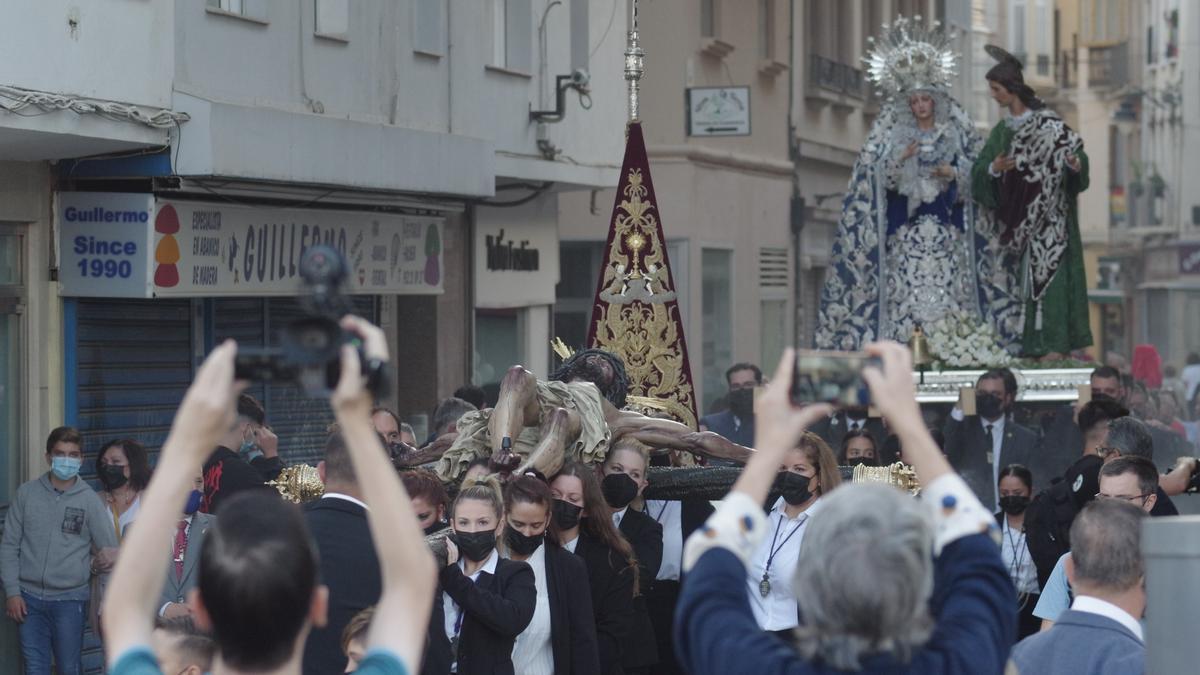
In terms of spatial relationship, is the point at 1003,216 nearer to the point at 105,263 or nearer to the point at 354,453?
the point at 105,263

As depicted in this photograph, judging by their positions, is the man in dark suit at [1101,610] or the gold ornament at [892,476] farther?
the gold ornament at [892,476]

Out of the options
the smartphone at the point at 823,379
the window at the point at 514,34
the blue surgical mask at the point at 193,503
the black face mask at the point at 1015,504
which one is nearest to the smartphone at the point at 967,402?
the black face mask at the point at 1015,504

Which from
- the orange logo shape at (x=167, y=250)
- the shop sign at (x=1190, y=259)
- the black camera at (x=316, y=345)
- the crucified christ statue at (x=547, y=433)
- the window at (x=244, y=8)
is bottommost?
the crucified christ statue at (x=547, y=433)

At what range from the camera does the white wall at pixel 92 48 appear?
10.9m

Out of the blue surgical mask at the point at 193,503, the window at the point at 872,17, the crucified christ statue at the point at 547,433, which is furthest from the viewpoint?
the window at the point at 872,17

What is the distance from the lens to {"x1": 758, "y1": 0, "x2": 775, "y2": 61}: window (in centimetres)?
2561

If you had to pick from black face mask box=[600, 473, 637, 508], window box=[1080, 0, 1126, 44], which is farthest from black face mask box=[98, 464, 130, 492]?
window box=[1080, 0, 1126, 44]

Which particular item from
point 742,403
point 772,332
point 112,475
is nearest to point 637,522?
point 112,475

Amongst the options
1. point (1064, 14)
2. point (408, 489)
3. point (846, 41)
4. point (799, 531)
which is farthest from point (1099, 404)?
point (1064, 14)

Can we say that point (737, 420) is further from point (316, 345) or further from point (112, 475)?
point (316, 345)

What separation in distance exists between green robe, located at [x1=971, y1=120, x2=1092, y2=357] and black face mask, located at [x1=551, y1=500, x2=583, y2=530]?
7.79 meters

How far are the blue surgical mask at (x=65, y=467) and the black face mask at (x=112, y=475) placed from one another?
0.13 metres

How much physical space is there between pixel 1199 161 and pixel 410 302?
37.2m

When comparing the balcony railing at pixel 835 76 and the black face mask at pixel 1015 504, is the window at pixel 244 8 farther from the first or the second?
the balcony railing at pixel 835 76
